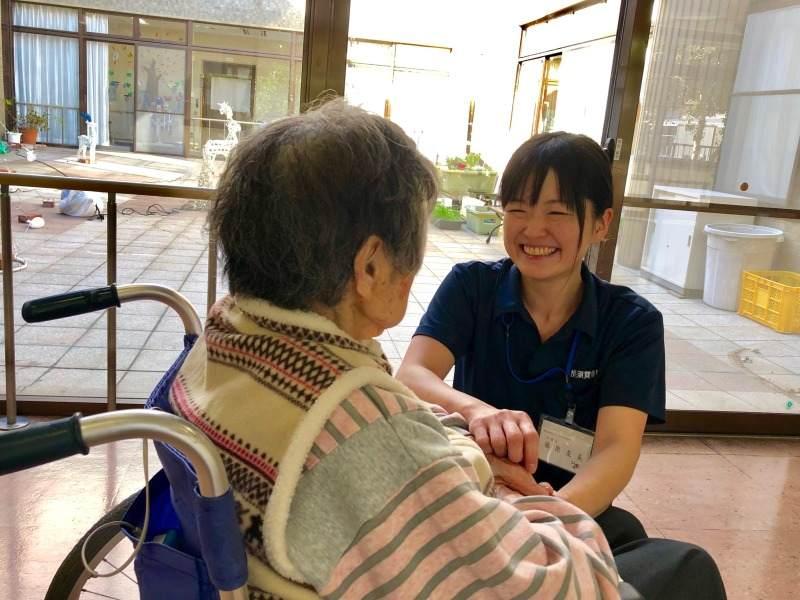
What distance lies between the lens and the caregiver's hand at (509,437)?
0.99 m

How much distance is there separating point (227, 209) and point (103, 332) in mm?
2926

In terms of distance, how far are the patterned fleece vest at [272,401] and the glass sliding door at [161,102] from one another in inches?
78.7

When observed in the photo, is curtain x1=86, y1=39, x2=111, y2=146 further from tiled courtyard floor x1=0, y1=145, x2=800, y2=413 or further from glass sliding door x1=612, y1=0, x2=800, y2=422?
glass sliding door x1=612, y1=0, x2=800, y2=422

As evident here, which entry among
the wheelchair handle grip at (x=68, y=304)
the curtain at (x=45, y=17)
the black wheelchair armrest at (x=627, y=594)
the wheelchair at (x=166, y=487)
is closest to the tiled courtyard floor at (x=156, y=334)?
the curtain at (x=45, y=17)

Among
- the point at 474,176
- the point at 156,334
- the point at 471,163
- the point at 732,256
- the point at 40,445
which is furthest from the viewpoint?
the point at 474,176

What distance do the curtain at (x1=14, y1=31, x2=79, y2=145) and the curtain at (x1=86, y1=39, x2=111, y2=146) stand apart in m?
0.05

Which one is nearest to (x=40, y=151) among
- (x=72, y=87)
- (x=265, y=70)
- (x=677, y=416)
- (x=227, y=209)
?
(x=72, y=87)

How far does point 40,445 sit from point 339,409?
0.26m

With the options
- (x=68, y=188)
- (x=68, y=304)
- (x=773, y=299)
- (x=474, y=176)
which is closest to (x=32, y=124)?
(x=68, y=188)

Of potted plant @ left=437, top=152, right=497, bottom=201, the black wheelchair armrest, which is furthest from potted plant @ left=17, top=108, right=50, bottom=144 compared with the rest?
potted plant @ left=437, top=152, right=497, bottom=201

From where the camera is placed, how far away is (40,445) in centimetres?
58

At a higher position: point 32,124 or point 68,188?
point 32,124

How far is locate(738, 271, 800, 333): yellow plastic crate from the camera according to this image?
3.19 meters

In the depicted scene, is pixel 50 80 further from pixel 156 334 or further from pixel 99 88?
pixel 156 334
